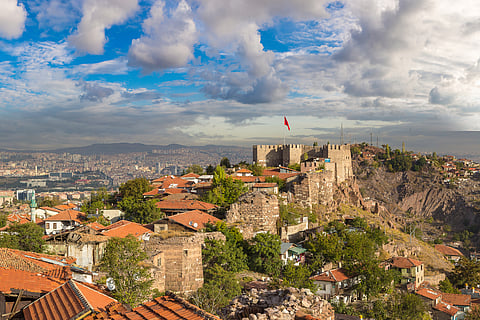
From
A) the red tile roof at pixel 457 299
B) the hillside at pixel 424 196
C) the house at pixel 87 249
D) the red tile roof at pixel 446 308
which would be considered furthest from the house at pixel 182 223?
the hillside at pixel 424 196

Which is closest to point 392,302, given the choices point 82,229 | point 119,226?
point 119,226

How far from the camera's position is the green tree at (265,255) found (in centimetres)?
2409

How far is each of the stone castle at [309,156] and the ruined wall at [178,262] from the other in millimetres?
33647

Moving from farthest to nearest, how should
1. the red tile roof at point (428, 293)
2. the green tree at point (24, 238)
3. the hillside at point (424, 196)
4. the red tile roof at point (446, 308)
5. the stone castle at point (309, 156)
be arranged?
the hillside at point (424, 196)
the stone castle at point (309, 156)
the red tile roof at point (428, 293)
the red tile roof at point (446, 308)
the green tree at point (24, 238)

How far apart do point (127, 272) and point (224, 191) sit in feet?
70.5

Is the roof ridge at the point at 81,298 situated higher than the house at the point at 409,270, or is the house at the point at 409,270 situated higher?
the roof ridge at the point at 81,298

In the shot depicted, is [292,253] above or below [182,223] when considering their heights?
below

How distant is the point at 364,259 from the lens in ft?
92.8

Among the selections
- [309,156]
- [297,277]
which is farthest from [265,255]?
[309,156]

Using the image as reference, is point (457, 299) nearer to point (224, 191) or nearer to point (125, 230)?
point (224, 191)

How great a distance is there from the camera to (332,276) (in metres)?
25.9

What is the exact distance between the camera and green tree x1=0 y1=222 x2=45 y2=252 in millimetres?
19530

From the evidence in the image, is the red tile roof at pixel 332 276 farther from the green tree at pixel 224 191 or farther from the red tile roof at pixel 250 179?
the red tile roof at pixel 250 179

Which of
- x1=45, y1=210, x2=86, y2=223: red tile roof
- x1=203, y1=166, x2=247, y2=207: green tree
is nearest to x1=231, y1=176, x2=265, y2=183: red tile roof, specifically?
x1=203, y1=166, x2=247, y2=207: green tree
